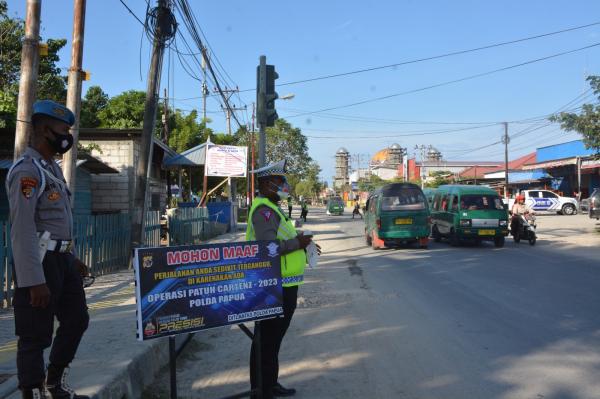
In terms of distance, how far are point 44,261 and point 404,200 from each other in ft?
45.1

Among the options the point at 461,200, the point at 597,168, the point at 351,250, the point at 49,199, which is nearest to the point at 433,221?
the point at 461,200

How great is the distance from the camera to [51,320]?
319cm

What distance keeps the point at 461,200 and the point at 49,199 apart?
48.3ft

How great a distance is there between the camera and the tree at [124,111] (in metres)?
26.3

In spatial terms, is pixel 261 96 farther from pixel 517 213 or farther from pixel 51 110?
pixel 517 213

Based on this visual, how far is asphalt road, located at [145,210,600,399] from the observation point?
14.6 feet

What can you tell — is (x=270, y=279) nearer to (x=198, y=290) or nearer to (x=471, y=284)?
(x=198, y=290)

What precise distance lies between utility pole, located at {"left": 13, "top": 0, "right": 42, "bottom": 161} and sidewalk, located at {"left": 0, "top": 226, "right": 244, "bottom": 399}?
8.23ft

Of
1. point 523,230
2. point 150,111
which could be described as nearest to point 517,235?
point 523,230

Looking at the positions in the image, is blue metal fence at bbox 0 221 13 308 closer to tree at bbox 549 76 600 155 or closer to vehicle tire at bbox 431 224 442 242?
vehicle tire at bbox 431 224 442 242

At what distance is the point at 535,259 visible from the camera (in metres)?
12.9

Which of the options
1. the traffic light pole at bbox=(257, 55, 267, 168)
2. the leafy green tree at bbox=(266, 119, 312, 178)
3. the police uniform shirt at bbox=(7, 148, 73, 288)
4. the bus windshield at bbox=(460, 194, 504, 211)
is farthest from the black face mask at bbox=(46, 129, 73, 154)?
the leafy green tree at bbox=(266, 119, 312, 178)

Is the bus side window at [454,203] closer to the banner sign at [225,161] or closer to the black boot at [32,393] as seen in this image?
the banner sign at [225,161]

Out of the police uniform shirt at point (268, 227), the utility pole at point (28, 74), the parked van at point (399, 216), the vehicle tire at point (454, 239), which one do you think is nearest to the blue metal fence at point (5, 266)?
the utility pole at point (28, 74)
